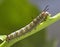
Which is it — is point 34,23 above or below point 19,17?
below

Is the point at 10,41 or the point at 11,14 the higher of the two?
the point at 11,14

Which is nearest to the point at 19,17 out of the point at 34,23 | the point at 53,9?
the point at 53,9

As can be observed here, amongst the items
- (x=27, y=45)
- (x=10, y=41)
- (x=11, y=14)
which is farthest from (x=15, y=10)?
(x=10, y=41)

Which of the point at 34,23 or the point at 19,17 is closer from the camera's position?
the point at 34,23

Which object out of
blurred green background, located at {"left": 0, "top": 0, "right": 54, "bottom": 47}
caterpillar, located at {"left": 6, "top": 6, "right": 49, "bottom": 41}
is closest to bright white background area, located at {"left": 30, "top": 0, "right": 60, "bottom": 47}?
blurred green background, located at {"left": 0, "top": 0, "right": 54, "bottom": 47}

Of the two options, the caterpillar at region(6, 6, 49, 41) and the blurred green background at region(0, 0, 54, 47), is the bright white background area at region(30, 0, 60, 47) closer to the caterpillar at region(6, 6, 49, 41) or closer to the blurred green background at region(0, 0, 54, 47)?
the blurred green background at region(0, 0, 54, 47)

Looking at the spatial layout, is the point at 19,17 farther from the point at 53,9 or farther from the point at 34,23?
the point at 34,23

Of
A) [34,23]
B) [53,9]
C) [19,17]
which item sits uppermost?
[19,17]

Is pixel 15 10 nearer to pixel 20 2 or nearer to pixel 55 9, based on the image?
pixel 20 2

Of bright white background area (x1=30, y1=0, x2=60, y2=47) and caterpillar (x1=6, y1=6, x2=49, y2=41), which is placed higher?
bright white background area (x1=30, y1=0, x2=60, y2=47)
